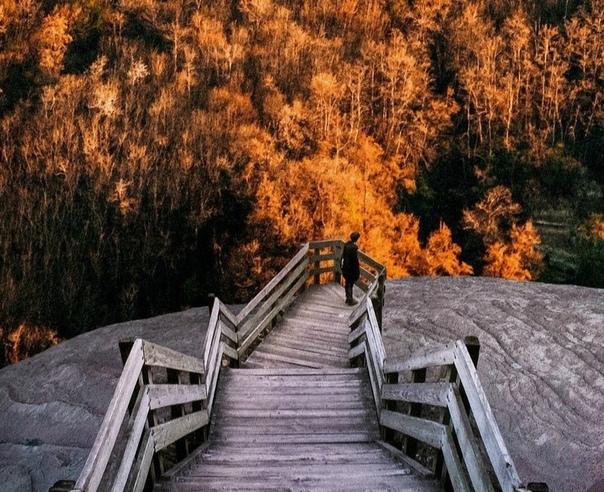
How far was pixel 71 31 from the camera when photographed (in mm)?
56656

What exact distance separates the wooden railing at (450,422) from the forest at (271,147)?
33254mm

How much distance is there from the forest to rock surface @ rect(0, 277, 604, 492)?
27.8 metres

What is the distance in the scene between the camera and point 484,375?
845cm

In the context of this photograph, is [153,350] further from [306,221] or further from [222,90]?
[222,90]

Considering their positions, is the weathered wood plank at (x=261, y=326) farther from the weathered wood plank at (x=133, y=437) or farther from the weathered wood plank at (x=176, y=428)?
the weathered wood plank at (x=133, y=437)

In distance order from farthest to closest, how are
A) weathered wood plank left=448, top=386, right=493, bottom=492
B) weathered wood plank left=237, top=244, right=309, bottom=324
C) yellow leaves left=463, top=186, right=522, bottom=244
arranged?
yellow leaves left=463, top=186, right=522, bottom=244 < weathered wood plank left=237, top=244, right=309, bottom=324 < weathered wood plank left=448, top=386, right=493, bottom=492

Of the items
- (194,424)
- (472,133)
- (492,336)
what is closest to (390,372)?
(194,424)

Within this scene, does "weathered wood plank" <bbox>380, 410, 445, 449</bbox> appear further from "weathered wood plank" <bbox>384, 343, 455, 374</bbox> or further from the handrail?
the handrail

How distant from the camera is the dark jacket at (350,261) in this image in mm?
10664

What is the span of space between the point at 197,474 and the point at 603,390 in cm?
613

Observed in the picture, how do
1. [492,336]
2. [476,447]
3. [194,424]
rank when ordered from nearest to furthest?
[476,447] → [194,424] → [492,336]

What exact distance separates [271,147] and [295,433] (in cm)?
4419

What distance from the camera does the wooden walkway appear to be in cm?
422

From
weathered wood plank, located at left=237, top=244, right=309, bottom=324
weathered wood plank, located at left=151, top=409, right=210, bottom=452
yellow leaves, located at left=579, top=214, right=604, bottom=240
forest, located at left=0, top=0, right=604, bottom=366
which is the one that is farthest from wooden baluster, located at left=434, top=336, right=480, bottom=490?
yellow leaves, located at left=579, top=214, right=604, bottom=240
